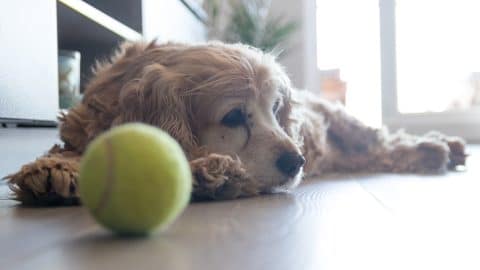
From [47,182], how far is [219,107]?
1.27ft

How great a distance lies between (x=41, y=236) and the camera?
2.64ft

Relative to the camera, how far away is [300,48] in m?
4.32

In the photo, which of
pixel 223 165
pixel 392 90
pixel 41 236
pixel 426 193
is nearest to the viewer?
pixel 41 236

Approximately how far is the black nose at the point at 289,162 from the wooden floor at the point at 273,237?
62mm

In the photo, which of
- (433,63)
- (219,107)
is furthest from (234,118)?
(433,63)

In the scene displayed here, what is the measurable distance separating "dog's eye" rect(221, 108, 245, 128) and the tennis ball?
0.50m

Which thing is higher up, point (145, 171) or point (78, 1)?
point (78, 1)

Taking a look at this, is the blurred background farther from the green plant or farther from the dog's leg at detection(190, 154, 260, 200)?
the dog's leg at detection(190, 154, 260, 200)

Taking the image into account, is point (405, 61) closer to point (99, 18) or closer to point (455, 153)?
point (455, 153)

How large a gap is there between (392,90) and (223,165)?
3.45 meters

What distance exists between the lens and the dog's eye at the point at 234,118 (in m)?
1.25

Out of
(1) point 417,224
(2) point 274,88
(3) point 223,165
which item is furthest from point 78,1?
(1) point 417,224

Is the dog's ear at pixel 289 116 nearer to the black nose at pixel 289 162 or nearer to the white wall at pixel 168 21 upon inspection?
the black nose at pixel 289 162

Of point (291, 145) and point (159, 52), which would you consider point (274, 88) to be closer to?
point (291, 145)
